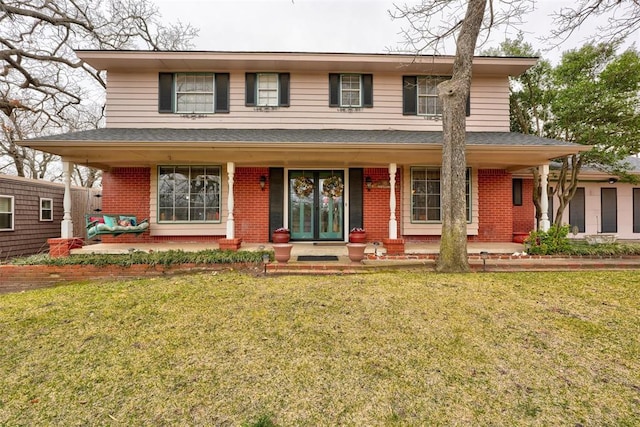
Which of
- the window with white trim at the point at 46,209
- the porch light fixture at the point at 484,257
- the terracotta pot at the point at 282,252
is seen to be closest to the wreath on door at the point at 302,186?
the terracotta pot at the point at 282,252

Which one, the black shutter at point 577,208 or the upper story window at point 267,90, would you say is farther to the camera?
the black shutter at point 577,208

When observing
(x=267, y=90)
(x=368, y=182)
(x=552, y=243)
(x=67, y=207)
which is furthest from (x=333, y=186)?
(x=67, y=207)

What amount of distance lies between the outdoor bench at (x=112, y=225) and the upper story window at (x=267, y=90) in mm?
4398

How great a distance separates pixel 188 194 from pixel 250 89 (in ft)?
11.4

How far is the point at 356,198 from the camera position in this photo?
8555 millimetres

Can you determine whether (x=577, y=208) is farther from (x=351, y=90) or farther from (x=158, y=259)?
(x=158, y=259)

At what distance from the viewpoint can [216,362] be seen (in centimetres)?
266

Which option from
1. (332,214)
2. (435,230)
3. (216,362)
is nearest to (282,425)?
(216,362)

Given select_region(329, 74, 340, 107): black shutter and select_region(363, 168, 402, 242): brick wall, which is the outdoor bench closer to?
select_region(363, 168, 402, 242): brick wall

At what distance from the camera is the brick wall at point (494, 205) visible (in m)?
8.75

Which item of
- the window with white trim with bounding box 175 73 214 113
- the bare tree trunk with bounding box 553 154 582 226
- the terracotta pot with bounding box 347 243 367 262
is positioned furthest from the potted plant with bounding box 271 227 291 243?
the bare tree trunk with bounding box 553 154 582 226

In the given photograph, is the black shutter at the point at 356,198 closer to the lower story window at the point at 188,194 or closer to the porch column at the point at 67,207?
the lower story window at the point at 188,194

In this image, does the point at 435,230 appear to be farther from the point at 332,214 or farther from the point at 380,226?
the point at 332,214

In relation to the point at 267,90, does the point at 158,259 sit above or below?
below
